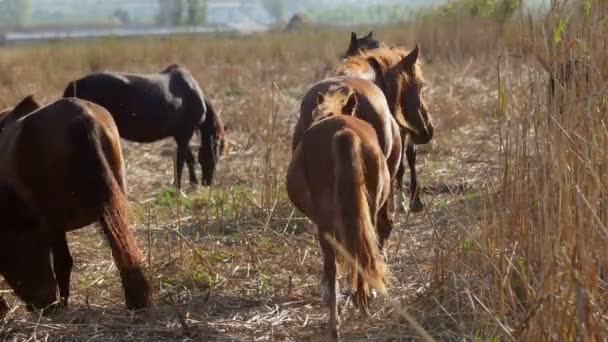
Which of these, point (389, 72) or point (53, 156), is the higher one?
point (389, 72)

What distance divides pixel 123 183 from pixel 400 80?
2246 millimetres

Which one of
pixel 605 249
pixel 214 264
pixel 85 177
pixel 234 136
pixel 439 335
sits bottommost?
pixel 234 136

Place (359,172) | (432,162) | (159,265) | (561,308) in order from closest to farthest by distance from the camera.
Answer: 1. (561,308)
2. (359,172)
3. (159,265)
4. (432,162)

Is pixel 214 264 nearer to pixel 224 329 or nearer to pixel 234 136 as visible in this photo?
pixel 224 329

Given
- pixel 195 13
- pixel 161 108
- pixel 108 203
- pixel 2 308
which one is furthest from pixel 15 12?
pixel 108 203

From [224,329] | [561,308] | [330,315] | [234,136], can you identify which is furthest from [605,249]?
[234,136]

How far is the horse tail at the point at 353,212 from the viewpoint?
4457mm

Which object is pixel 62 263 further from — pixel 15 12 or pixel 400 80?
pixel 15 12

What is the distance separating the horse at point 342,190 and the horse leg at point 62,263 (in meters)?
1.50

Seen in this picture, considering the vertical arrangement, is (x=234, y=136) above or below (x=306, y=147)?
below

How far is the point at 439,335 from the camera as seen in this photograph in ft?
15.0

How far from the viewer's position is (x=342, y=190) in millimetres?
4500

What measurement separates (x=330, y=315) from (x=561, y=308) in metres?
1.48

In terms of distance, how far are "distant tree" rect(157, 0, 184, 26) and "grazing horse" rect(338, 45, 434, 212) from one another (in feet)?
213
